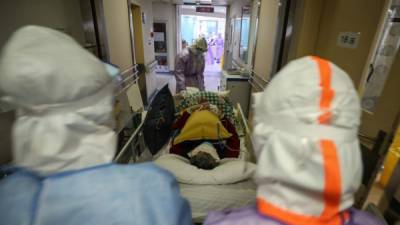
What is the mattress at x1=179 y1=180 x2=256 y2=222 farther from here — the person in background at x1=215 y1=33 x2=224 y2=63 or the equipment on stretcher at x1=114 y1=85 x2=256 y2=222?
the person in background at x1=215 y1=33 x2=224 y2=63

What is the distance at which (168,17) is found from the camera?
6453 millimetres

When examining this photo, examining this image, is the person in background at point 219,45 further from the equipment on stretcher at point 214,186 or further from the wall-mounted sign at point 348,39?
the equipment on stretcher at point 214,186

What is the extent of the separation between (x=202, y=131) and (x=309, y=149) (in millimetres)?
1158

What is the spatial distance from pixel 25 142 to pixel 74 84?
19cm

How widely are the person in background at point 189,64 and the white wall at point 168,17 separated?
356 centimetres

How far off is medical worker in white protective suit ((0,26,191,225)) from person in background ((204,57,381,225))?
1.02 ft

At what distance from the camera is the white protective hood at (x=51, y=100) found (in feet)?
1.59

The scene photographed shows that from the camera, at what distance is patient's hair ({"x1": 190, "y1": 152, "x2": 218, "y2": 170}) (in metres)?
1.29

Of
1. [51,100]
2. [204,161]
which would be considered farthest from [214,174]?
[51,100]

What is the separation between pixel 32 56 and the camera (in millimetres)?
491

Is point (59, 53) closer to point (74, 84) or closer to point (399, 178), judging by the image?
point (74, 84)

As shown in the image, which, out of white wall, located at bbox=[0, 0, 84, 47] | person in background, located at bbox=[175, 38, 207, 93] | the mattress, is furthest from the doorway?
the mattress

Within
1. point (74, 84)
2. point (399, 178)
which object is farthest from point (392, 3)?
point (74, 84)

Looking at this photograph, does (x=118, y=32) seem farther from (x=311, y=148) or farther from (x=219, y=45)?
(x=219, y=45)
